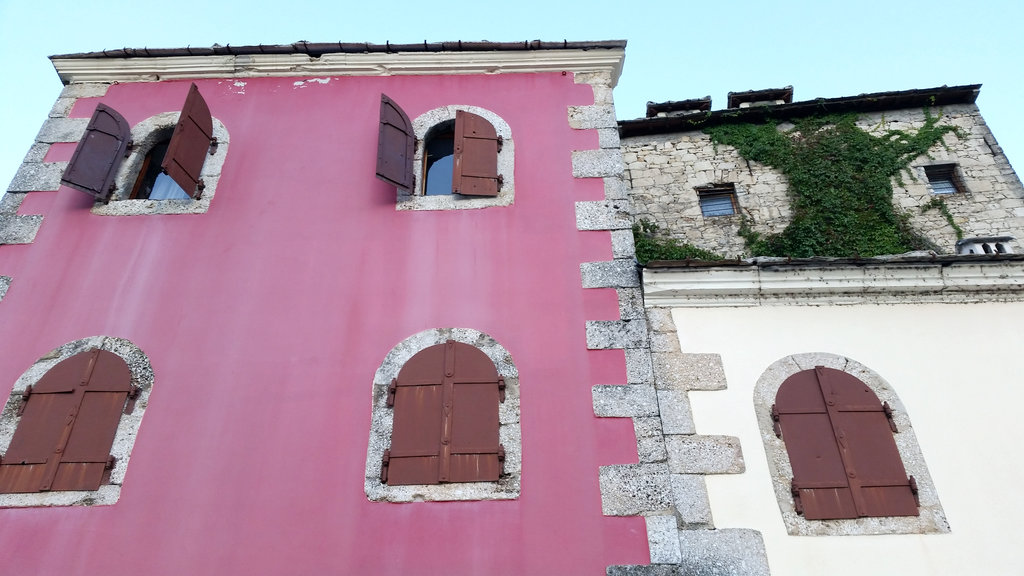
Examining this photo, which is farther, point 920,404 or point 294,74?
point 294,74

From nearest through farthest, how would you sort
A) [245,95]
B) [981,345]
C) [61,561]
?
[61,561]
[981,345]
[245,95]

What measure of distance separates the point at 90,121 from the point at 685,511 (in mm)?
7244

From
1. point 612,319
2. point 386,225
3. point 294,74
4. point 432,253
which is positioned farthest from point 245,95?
point 612,319

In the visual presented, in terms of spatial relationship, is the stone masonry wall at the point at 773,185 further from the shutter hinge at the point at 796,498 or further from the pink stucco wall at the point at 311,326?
the shutter hinge at the point at 796,498

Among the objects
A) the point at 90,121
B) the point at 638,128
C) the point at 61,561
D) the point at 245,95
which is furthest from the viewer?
the point at 638,128

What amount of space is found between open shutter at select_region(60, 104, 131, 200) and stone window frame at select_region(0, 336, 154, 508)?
1.79 meters

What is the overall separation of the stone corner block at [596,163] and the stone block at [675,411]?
2462 millimetres

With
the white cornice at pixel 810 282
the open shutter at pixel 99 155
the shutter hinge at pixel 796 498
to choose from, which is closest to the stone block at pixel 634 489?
the shutter hinge at pixel 796 498

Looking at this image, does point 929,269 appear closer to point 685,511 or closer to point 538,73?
point 685,511

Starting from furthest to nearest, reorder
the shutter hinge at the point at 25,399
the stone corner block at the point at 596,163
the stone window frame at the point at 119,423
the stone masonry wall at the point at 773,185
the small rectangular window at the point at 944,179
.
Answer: the small rectangular window at the point at 944,179 < the stone masonry wall at the point at 773,185 < the stone corner block at the point at 596,163 < the shutter hinge at the point at 25,399 < the stone window frame at the point at 119,423

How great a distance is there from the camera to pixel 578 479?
18.5ft

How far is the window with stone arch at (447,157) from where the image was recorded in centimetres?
717

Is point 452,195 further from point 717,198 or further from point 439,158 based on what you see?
point 717,198

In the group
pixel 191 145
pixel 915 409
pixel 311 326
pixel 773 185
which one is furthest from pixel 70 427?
pixel 773 185
